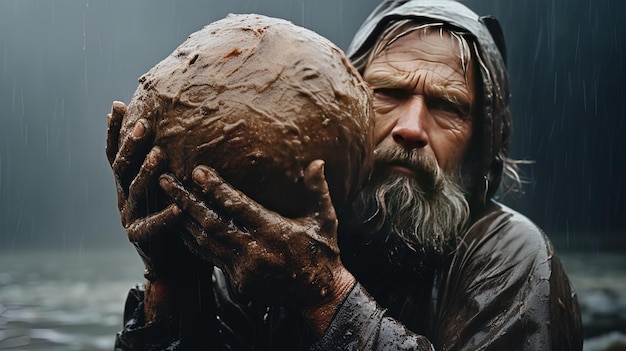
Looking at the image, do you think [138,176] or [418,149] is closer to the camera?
[138,176]

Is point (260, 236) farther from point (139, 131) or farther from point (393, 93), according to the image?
point (393, 93)

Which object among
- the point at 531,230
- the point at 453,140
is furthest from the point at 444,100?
the point at 531,230

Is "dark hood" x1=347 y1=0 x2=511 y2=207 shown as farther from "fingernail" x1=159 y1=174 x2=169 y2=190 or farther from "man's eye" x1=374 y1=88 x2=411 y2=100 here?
"fingernail" x1=159 y1=174 x2=169 y2=190

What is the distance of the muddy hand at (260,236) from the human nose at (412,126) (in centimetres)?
69

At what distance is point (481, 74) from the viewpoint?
10.0 ft

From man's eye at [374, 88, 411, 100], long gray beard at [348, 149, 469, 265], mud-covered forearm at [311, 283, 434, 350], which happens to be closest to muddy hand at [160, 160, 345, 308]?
mud-covered forearm at [311, 283, 434, 350]

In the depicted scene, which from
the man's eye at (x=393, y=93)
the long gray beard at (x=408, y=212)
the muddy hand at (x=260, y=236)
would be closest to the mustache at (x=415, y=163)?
the long gray beard at (x=408, y=212)

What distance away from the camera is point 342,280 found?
7.39 ft

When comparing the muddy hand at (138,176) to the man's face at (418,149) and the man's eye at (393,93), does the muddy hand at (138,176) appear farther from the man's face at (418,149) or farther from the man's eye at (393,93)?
the man's eye at (393,93)

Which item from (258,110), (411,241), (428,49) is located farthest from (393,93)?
(258,110)

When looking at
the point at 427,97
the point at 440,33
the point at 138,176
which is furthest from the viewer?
the point at 440,33

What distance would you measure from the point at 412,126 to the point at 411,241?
16.9 inches

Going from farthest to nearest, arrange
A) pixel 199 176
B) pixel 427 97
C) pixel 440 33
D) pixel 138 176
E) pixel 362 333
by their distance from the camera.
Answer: pixel 440 33 → pixel 427 97 → pixel 362 333 → pixel 138 176 → pixel 199 176

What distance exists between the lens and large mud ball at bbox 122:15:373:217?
198 cm
